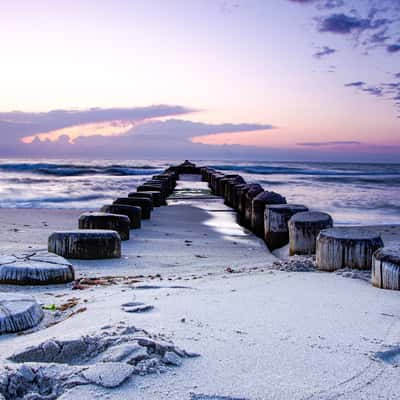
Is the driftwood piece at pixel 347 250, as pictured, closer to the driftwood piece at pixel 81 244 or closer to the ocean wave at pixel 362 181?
the driftwood piece at pixel 81 244

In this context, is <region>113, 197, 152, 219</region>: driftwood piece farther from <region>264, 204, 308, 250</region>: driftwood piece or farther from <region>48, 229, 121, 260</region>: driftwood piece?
<region>48, 229, 121, 260</region>: driftwood piece

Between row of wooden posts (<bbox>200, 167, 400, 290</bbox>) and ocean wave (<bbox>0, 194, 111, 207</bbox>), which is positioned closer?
row of wooden posts (<bbox>200, 167, 400, 290</bbox>)

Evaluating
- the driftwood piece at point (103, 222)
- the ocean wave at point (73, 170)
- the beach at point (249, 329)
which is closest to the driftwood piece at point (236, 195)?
the driftwood piece at point (103, 222)

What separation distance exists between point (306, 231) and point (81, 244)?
7.55 ft

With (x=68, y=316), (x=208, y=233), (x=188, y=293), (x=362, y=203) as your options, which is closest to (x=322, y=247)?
(x=188, y=293)

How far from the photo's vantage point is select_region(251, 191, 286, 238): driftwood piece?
830 centimetres

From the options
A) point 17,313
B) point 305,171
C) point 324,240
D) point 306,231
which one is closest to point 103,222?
point 306,231

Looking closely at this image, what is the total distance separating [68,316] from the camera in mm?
3047

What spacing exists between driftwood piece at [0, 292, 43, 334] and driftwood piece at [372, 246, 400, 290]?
7.30ft

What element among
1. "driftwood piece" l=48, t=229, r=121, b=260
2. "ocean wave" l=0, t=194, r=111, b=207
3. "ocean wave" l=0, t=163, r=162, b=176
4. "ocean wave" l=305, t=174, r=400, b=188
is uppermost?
"driftwood piece" l=48, t=229, r=121, b=260

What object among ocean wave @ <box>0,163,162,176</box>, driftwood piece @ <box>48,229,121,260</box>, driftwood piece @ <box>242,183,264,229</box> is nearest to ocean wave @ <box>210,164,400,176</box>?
ocean wave @ <box>0,163,162,176</box>

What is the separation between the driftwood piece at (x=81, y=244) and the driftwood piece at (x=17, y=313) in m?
2.25

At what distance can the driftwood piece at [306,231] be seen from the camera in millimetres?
5484

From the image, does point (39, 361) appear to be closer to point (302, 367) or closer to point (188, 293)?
point (302, 367)
